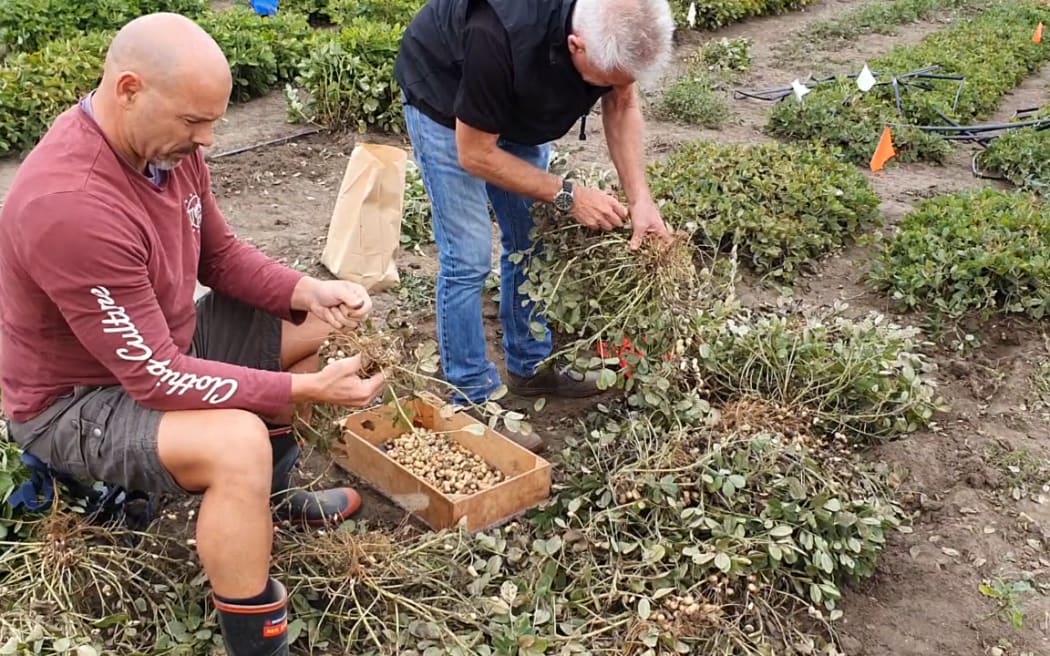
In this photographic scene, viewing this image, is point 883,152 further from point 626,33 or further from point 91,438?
point 91,438

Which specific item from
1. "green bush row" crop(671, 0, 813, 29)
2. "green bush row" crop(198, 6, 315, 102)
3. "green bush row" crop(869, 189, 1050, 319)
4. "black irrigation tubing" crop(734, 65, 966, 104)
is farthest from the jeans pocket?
"green bush row" crop(671, 0, 813, 29)

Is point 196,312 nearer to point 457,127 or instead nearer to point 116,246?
point 116,246

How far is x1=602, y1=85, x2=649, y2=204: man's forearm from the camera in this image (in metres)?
3.38

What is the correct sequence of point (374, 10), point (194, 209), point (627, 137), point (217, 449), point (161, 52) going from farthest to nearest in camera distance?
point (374, 10), point (627, 137), point (194, 209), point (217, 449), point (161, 52)

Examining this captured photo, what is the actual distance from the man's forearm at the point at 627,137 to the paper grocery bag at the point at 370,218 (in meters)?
1.25

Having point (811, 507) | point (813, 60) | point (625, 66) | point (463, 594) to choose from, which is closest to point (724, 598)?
point (811, 507)

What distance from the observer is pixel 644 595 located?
8.93 feet

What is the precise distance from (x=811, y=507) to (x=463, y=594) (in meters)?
0.99

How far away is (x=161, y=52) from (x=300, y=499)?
134 centimetres

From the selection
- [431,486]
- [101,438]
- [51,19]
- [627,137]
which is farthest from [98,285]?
[51,19]

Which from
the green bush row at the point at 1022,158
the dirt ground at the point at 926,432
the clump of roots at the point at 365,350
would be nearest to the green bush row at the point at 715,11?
the dirt ground at the point at 926,432

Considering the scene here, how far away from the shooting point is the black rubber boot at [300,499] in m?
2.82

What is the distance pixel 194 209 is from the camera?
2.58 metres

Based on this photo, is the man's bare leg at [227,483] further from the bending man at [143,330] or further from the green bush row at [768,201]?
the green bush row at [768,201]
